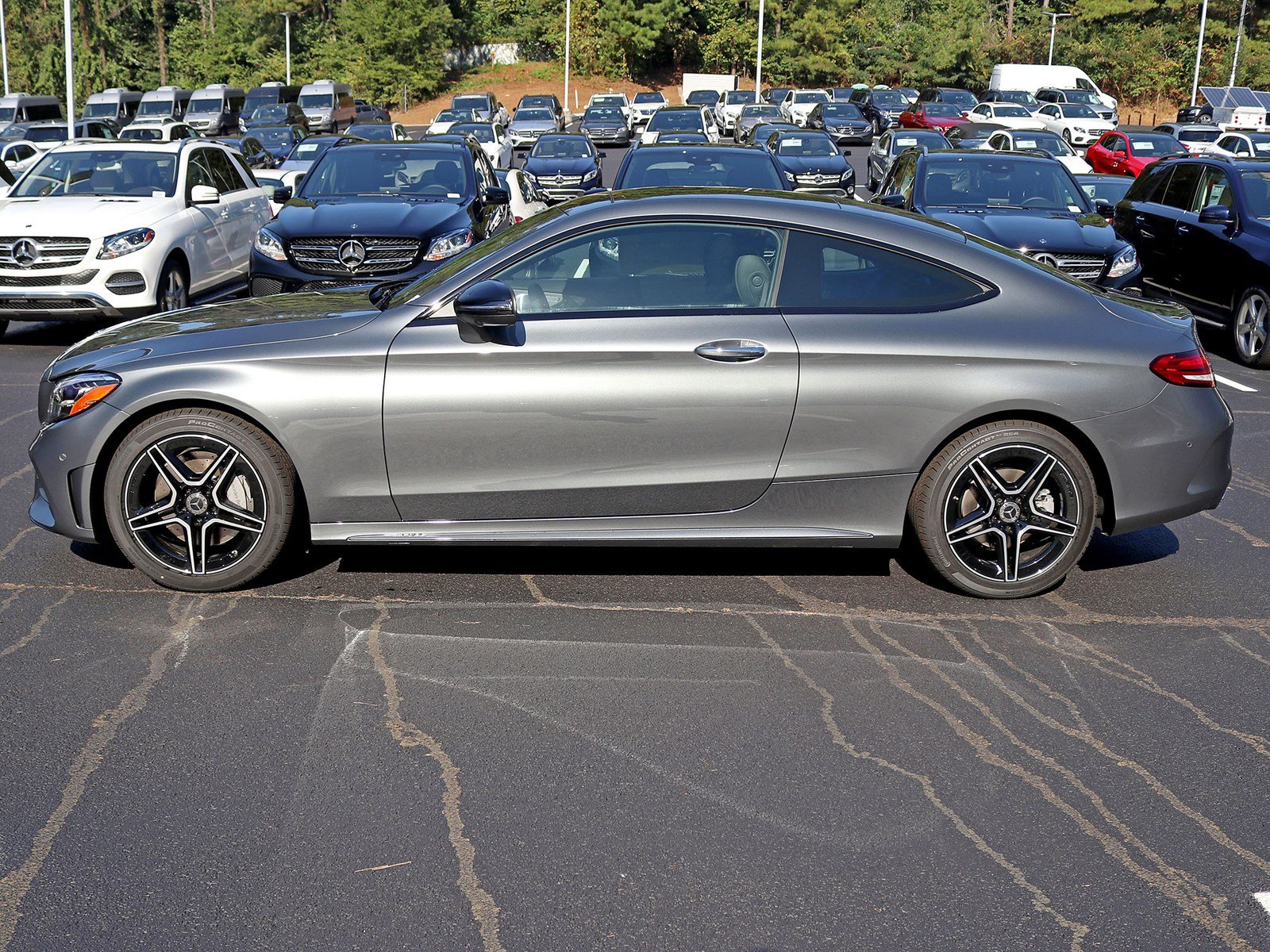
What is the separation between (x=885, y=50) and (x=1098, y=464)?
79.9 metres

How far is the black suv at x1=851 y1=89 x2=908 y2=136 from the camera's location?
2122 inches

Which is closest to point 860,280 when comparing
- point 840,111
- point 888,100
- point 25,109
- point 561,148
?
point 561,148

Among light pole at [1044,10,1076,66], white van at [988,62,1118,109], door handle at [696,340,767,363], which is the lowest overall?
door handle at [696,340,767,363]

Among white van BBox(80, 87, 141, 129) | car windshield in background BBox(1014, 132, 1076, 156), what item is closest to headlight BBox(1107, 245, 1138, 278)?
car windshield in background BBox(1014, 132, 1076, 156)

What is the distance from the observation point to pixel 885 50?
265ft

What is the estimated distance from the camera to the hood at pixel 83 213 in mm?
12117

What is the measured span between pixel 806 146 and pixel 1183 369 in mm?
22529

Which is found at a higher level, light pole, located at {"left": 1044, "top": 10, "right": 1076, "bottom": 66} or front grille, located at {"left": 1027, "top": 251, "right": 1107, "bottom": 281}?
light pole, located at {"left": 1044, "top": 10, "right": 1076, "bottom": 66}

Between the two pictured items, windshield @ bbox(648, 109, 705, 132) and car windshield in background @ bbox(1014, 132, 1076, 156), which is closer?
car windshield in background @ bbox(1014, 132, 1076, 156)

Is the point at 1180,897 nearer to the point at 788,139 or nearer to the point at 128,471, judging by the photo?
the point at 128,471

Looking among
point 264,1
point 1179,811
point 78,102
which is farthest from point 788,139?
point 264,1

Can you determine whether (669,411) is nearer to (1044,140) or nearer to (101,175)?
(101,175)

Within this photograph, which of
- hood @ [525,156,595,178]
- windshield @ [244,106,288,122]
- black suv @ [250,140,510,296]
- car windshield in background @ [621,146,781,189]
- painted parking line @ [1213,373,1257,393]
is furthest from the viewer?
windshield @ [244,106,288,122]

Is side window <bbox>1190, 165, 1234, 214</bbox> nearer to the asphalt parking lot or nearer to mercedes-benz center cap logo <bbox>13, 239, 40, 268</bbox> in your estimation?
the asphalt parking lot
